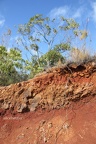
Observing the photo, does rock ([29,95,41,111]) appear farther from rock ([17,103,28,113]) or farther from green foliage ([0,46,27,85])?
green foliage ([0,46,27,85])

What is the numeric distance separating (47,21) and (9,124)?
15227 mm

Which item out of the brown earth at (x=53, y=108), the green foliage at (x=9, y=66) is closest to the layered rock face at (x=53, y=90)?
the brown earth at (x=53, y=108)

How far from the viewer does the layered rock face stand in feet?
31.5

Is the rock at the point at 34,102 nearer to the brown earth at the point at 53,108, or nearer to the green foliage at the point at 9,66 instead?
the brown earth at the point at 53,108

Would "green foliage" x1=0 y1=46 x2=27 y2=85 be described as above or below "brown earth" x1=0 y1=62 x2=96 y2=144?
above

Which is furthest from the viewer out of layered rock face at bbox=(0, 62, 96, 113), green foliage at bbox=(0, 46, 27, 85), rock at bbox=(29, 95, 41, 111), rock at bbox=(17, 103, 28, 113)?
green foliage at bbox=(0, 46, 27, 85)

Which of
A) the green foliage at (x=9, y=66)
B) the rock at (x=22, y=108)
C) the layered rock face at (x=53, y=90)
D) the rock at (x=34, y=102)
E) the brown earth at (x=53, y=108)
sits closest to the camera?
the brown earth at (x=53, y=108)

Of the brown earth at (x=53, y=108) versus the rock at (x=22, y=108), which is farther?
the rock at (x=22, y=108)

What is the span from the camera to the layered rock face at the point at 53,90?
9594mm

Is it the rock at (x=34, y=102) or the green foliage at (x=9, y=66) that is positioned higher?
the green foliage at (x=9, y=66)

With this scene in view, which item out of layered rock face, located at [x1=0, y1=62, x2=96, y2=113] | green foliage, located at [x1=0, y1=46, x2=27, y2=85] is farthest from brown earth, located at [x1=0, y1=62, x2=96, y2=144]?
green foliage, located at [x1=0, y1=46, x2=27, y2=85]

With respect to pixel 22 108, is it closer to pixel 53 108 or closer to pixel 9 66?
pixel 53 108

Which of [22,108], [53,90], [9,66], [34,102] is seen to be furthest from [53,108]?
[9,66]

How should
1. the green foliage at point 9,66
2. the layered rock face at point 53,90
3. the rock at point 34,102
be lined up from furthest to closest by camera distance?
the green foliage at point 9,66 < the rock at point 34,102 < the layered rock face at point 53,90
